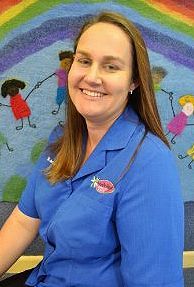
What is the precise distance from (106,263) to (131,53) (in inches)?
19.3

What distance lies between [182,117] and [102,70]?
0.44 meters

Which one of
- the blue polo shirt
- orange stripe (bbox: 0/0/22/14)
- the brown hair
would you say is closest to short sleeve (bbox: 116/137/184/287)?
the blue polo shirt

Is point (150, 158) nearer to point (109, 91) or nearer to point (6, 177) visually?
point (109, 91)

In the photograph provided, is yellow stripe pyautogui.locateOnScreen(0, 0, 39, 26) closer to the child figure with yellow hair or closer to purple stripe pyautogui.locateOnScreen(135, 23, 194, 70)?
purple stripe pyautogui.locateOnScreen(135, 23, 194, 70)

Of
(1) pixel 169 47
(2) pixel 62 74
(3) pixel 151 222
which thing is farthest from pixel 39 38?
(3) pixel 151 222

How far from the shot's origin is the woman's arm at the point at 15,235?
1160 millimetres

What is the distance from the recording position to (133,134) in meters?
0.98

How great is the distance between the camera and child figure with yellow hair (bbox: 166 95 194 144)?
127 centimetres

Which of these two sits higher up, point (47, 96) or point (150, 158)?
point (47, 96)

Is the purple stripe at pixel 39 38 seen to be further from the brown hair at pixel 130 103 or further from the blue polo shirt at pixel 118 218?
the blue polo shirt at pixel 118 218

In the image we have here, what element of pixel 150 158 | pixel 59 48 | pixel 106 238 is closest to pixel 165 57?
pixel 59 48

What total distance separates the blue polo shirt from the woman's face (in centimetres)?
8

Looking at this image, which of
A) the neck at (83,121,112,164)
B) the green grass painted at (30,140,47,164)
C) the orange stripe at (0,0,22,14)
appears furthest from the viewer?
the green grass painted at (30,140,47,164)

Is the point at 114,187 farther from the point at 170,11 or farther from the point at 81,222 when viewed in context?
the point at 170,11
